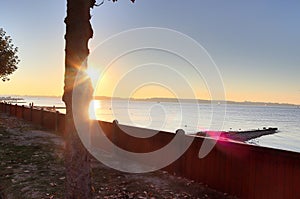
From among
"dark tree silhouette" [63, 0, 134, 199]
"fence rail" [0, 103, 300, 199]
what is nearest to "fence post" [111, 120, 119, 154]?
"fence rail" [0, 103, 300, 199]

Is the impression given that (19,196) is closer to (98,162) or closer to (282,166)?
(98,162)

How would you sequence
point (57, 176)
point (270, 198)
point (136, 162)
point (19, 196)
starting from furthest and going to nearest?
point (136, 162), point (57, 176), point (19, 196), point (270, 198)

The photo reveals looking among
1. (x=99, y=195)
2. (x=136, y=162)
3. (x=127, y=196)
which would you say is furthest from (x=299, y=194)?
(x=136, y=162)

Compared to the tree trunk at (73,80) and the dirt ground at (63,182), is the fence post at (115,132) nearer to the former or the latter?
the dirt ground at (63,182)

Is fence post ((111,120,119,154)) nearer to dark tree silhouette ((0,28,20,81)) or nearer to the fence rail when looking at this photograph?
the fence rail

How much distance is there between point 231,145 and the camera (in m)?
7.30

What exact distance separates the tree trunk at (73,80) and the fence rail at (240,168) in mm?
3677

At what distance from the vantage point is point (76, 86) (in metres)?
5.24

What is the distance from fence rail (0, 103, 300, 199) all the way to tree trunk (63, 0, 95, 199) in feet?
12.1

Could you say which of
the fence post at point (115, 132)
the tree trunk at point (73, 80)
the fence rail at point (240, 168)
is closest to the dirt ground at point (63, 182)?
the fence rail at point (240, 168)

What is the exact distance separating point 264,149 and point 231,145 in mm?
919

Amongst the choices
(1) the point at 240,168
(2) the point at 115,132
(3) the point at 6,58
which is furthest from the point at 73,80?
(3) the point at 6,58

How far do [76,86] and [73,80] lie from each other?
4.8 inches

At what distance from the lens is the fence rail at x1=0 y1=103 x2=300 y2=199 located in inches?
240
